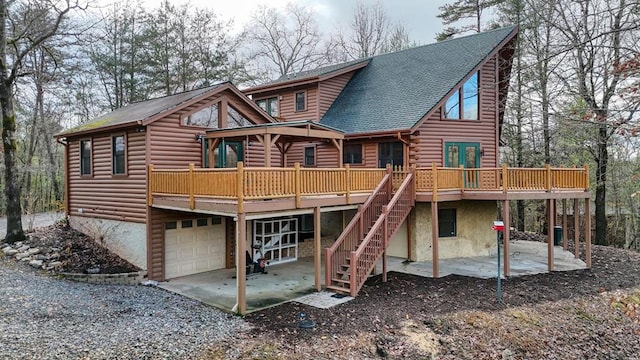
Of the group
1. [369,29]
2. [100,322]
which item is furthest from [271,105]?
[369,29]

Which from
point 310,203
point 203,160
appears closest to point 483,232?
point 310,203

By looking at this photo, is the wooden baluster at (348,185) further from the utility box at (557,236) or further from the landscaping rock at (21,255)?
the utility box at (557,236)

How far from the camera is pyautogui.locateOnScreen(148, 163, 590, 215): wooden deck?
923cm

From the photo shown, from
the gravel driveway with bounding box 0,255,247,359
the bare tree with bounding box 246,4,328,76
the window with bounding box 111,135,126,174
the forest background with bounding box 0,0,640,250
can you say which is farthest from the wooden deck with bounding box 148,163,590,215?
the bare tree with bounding box 246,4,328,76

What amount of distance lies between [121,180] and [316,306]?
7.37 metres

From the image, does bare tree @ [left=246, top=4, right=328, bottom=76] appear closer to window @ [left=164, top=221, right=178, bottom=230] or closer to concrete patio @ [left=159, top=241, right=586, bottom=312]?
concrete patio @ [left=159, top=241, right=586, bottom=312]

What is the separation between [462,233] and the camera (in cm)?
1532

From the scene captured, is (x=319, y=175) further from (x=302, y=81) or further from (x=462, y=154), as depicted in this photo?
(x=302, y=81)

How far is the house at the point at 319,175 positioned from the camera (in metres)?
10.6

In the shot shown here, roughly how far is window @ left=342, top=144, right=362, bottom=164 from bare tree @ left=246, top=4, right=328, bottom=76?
17359 millimetres

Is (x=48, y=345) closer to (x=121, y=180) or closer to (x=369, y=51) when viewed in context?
(x=121, y=180)

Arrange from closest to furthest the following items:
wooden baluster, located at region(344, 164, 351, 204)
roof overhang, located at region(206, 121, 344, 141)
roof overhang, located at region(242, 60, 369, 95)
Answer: roof overhang, located at region(206, 121, 344, 141), wooden baluster, located at region(344, 164, 351, 204), roof overhang, located at region(242, 60, 369, 95)

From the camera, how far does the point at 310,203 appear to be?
10.4 m

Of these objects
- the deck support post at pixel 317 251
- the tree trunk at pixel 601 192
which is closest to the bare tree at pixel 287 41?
→ the tree trunk at pixel 601 192
